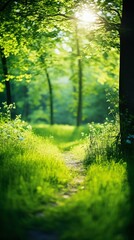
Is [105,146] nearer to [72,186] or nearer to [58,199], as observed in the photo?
[72,186]

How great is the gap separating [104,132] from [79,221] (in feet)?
18.5

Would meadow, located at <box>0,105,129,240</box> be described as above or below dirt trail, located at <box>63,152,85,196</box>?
above

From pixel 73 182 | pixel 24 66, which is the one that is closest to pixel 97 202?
pixel 73 182

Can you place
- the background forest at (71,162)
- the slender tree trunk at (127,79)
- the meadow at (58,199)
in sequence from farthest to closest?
1. the slender tree trunk at (127,79)
2. the background forest at (71,162)
3. the meadow at (58,199)

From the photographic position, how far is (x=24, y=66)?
45.5ft

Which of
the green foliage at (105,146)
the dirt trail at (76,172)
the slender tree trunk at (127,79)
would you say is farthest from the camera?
the slender tree trunk at (127,79)

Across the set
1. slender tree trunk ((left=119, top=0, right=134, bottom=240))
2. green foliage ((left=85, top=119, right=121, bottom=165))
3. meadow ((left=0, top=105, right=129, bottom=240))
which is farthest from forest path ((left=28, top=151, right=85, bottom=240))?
slender tree trunk ((left=119, top=0, right=134, bottom=240))

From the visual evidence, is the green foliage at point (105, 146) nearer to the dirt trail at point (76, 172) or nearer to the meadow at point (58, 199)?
the meadow at point (58, 199)

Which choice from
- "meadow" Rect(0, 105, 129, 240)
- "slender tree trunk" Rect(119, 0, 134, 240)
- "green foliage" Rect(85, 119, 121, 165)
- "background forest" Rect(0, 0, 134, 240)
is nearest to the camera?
"meadow" Rect(0, 105, 129, 240)

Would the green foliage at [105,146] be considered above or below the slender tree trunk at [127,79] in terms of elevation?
below

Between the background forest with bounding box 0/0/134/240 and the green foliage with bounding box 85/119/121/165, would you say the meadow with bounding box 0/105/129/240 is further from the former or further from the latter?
the green foliage with bounding box 85/119/121/165

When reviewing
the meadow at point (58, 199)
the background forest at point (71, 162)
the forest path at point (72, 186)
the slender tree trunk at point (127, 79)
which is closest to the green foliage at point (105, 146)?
the background forest at point (71, 162)

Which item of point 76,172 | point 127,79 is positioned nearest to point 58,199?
point 76,172

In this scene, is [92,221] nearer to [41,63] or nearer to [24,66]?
[24,66]
